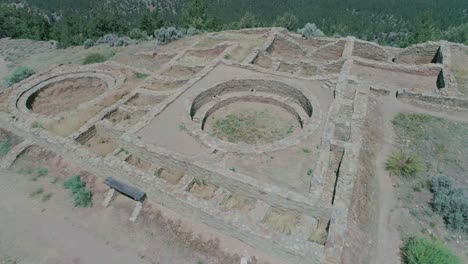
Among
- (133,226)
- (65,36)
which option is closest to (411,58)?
(133,226)

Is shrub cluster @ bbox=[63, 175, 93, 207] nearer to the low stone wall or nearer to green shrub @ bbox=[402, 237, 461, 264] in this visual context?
green shrub @ bbox=[402, 237, 461, 264]

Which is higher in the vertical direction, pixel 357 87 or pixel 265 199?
pixel 357 87

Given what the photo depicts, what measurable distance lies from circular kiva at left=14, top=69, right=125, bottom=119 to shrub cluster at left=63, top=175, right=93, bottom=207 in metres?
6.58

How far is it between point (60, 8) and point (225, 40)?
92358 millimetres

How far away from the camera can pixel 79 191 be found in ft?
49.7

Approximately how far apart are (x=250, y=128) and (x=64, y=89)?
13665mm

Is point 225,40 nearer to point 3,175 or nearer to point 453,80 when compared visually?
point 453,80

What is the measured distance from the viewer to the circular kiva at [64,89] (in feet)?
71.4

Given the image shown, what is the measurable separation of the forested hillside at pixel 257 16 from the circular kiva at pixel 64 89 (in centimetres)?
1507

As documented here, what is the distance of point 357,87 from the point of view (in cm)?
1905

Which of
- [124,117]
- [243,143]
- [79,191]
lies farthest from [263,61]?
[79,191]

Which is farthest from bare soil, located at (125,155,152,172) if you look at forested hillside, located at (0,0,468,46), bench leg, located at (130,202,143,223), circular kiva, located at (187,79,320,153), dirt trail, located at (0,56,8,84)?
forested hillside, located at (0,0,468,46)

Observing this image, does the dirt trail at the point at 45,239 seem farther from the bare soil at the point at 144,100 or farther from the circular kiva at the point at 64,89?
the circular kiva at the point at 64,89

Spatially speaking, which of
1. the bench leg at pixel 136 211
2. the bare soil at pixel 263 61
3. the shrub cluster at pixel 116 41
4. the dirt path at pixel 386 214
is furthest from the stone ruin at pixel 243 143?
the shrub cluster at pixel 116 41
